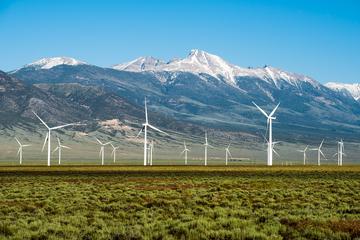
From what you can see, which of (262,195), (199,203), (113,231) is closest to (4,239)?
(113,231)

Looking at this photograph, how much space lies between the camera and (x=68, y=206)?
3278 centimetres

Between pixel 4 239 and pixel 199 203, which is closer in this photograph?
pixel 4 239

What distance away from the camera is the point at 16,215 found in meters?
28.3

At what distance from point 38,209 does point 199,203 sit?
31.1 feet

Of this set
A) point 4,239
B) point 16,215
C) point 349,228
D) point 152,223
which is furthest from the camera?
point 16,215

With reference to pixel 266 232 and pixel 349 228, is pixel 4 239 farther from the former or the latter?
pixel 349 228

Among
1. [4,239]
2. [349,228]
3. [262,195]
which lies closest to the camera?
[4,239]

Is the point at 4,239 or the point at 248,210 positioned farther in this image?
the point at 248,210

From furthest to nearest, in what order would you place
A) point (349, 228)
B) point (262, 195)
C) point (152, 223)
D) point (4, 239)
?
point (262, 195) < point (152, 223) < point (349, 228) < point (4, 239)

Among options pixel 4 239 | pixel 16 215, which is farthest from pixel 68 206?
pixel 4 239

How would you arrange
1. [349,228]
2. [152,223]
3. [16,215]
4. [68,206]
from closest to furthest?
1. [349,228]
2. [152,223]
3. [16,215]
4. [68,206]

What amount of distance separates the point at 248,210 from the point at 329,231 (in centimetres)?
849

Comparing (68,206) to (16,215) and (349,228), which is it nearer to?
(16,215)

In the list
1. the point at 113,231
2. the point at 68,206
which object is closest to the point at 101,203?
the point at 68,206
